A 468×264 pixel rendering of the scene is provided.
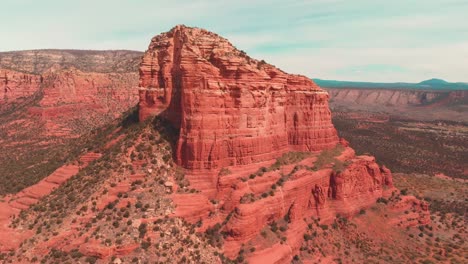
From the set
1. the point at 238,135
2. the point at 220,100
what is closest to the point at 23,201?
the point at 220,100

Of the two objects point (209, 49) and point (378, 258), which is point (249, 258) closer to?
point (378, 258)

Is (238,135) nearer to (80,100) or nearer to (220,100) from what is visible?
(220,100)

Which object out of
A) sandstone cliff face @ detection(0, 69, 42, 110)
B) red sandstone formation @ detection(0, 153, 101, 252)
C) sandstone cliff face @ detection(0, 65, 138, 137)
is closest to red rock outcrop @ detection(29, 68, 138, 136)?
sandstone cliff face @ detection(0, 65, 138, 137)

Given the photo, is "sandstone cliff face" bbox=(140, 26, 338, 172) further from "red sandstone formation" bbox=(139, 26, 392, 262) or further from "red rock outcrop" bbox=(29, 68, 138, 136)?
"red rock outcrop" bbox=(29, 68, 138, 136)

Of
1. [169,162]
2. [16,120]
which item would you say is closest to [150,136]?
[169,162]

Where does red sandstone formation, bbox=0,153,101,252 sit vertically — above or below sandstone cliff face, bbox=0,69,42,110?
below
